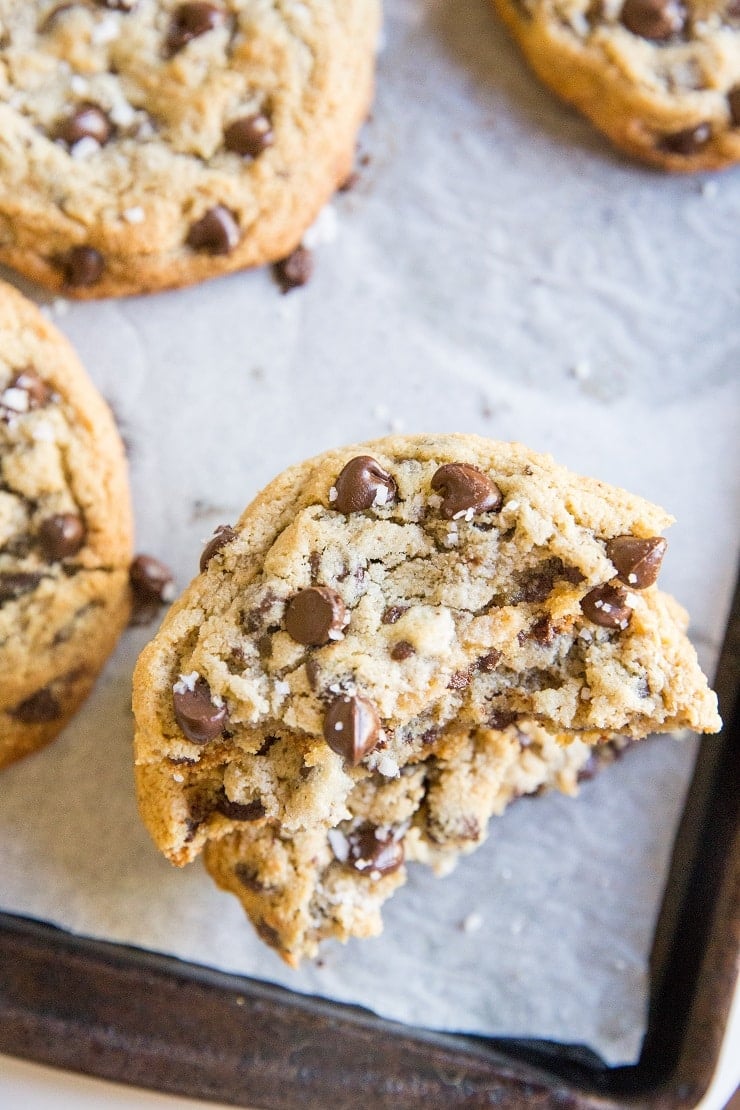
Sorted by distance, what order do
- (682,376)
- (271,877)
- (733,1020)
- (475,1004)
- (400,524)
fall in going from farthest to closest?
(682,376), (475,1004), (733,1020), (271,877), (400,524)

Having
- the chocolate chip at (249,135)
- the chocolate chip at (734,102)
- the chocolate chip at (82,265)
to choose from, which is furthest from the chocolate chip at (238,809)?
the chocolate chip at (734,102)

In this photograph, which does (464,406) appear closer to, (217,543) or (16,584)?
(217,543)

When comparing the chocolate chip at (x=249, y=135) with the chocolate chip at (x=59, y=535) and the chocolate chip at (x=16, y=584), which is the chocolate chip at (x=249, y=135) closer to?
the chocolate chip at (x=59, y=535)

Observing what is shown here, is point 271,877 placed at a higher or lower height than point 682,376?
lower

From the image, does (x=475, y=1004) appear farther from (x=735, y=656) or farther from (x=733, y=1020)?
(x=735, y=656)

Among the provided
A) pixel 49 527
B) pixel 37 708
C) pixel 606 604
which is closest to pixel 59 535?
pixel 49 527

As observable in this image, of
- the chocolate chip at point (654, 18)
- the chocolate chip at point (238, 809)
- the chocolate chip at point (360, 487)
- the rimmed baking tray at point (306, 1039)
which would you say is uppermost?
the chocolate chip at point (654, 18)

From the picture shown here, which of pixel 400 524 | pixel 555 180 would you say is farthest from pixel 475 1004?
pixel 555 180
